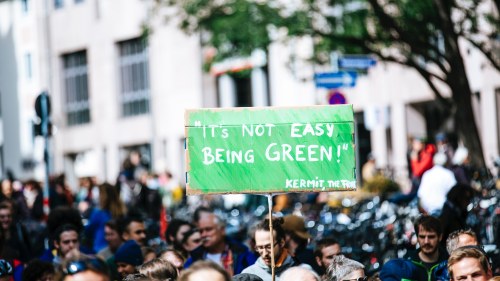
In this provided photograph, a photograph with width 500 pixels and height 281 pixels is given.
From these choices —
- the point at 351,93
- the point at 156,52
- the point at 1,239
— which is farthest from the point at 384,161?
the point at 1,239

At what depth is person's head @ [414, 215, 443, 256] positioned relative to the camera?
12375 millimetres

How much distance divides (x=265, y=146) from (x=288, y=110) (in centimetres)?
31

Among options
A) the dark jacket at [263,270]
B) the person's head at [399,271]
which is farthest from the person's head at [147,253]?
the person's head at [399,271]

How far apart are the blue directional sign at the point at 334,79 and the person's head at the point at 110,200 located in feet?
18.7

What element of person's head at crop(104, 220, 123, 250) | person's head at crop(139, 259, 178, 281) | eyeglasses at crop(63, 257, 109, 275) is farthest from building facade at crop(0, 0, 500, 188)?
→ eyeglasses at crop(63, 257, 109, 275)

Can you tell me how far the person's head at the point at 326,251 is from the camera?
516 inches

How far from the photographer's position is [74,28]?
55906mm

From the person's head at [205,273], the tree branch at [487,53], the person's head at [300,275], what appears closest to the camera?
the person's head at [205,273]

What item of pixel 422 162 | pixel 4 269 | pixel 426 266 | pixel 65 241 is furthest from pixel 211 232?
pixel 422 162

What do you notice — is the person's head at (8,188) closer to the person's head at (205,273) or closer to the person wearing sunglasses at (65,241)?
the person wearing sunglasses at (65,241)

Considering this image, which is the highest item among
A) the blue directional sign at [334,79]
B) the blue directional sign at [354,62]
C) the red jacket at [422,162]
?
the blue directional sign at [354,62]

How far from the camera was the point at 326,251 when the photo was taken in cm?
1319

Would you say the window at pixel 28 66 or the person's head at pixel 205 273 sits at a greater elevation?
the window at pixel 28 66

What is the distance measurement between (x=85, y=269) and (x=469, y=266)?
3.51 m
